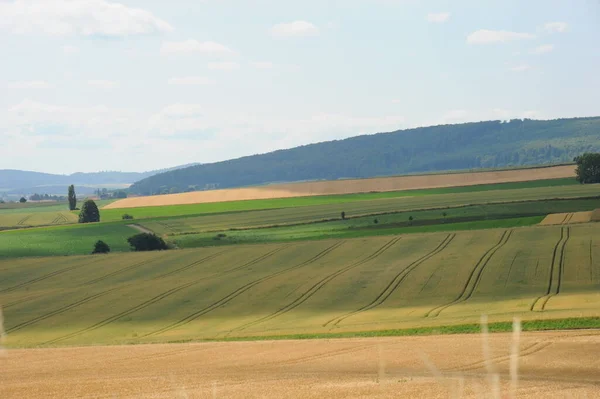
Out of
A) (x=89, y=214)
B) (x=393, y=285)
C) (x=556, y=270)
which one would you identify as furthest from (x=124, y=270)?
(x=89, y=214)

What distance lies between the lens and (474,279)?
5516cm

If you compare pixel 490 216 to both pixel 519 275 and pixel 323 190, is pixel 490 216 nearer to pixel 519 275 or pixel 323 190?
pixel 519 275

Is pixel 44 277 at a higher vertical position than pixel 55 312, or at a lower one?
higher

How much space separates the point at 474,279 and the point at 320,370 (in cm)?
2784

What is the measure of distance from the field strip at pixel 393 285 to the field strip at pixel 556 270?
30.1 feet

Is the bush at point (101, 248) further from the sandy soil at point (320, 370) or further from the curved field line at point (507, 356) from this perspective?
the curved field line at point (507, 356)

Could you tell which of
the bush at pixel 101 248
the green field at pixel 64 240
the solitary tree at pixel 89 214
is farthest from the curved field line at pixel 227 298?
the solitary tree at pixel 89 214

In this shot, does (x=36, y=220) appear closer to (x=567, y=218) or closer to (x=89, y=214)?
(x=89, y=214)

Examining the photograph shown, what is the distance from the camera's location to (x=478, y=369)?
27.3 metres

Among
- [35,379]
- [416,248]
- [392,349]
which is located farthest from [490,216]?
[35,379]

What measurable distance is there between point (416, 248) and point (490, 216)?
25774 mm

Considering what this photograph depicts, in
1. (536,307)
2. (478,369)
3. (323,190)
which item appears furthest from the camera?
(323,190)

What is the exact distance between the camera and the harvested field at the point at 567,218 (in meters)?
82.4

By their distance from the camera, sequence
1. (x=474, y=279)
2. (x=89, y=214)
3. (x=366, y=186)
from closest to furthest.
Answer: (x=474, y=279), (x=89, y=214), (x=366, y=186)
